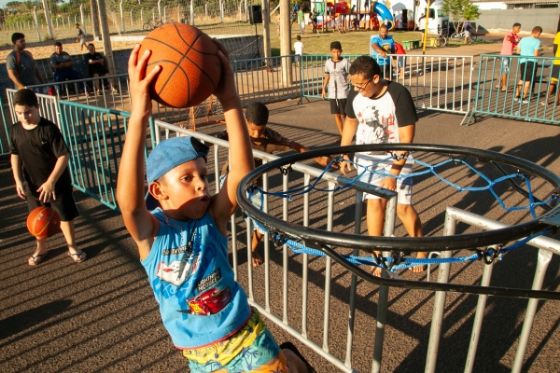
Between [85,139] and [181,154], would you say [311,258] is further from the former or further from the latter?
[85,139]

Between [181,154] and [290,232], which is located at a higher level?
[181,154]

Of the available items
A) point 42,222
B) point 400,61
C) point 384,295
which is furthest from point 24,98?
point 400,61

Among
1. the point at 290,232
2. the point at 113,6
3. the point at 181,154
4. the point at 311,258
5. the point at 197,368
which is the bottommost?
the point at 311,258

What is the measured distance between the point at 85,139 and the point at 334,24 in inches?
1763

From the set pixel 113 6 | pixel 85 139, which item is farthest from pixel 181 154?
pixel 113 6

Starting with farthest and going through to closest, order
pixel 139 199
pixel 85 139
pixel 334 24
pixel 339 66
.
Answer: pixel 334 24 → pixel 339 66 → pixel 85 139 → pixel 139 199

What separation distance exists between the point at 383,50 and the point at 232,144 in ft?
43.1

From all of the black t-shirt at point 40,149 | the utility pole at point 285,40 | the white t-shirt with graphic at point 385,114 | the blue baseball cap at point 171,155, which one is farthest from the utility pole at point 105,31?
the blue baseball cap at point 171,155

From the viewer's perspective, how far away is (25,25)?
54000 millimetres

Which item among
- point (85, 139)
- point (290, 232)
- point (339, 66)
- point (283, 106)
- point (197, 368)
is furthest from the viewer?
point (283, 106)

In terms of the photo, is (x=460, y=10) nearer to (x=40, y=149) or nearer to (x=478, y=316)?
(x=40, y=149)

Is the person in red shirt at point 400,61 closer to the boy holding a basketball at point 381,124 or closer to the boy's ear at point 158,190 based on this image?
the boy holding a basketball at point 381,124

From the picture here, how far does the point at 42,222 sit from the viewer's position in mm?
5094

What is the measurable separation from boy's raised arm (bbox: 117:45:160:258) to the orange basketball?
0.11 m
